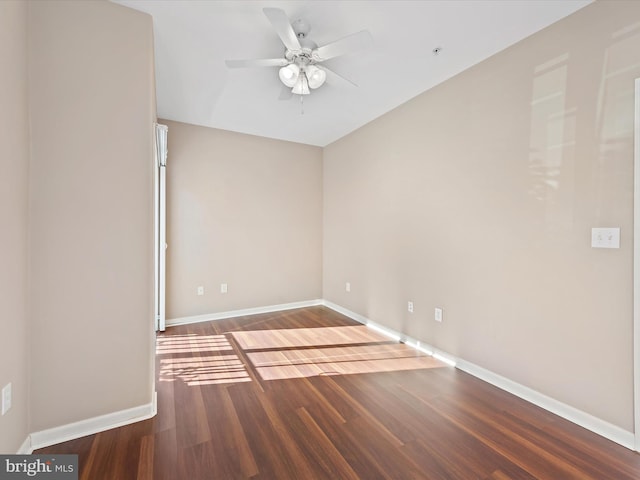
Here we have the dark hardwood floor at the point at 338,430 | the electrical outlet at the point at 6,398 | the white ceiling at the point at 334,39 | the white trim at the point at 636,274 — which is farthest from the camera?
the white ceiling at the point at 334,39

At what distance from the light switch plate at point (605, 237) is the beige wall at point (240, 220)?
3.48 meters

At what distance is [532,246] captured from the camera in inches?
80.2

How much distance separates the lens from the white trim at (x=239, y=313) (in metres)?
3.70

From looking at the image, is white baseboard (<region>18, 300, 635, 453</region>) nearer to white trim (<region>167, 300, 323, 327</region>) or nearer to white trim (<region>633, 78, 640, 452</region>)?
white trim (<region>633, 78, 640, 452</region>)

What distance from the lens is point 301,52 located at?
2.01 meters

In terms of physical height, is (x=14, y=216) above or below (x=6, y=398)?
above

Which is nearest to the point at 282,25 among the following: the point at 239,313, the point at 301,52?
the point at 301,52

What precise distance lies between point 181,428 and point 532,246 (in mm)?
2670

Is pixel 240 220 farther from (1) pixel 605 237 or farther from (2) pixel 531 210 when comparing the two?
(1) pixel 605 237

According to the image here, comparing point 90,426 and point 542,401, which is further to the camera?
point 542,401

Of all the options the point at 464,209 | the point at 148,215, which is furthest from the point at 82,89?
the point at 464,209

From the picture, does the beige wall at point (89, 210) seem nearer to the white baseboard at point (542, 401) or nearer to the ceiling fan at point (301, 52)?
the ceiling fan at point (301, 52)

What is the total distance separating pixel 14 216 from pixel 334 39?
2311 mm

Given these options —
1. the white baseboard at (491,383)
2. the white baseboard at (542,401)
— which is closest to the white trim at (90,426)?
the white baseboard at (491,383)
